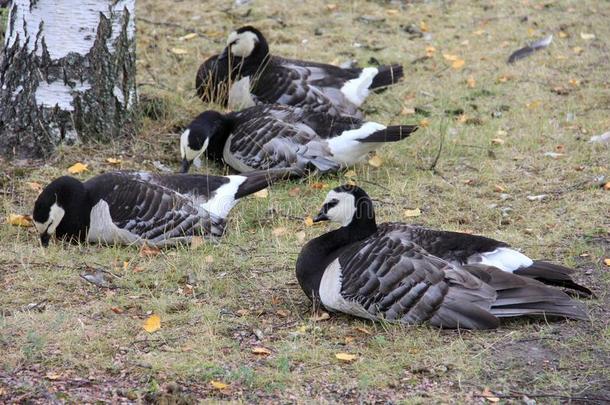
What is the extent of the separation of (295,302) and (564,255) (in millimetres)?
2040

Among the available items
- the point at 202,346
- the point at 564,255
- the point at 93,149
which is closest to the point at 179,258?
the point at 202,346

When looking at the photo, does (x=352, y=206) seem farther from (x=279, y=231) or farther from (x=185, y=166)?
(x=185, y=166)

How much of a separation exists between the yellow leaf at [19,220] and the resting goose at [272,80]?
308cm

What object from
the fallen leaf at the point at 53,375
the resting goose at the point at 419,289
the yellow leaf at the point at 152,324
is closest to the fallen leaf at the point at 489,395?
the resting goose at the point at 419,289

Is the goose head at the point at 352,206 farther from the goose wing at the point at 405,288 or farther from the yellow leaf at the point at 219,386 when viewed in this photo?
the yellow leaf at the point at 219,386

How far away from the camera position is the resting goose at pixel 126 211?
6.98 m

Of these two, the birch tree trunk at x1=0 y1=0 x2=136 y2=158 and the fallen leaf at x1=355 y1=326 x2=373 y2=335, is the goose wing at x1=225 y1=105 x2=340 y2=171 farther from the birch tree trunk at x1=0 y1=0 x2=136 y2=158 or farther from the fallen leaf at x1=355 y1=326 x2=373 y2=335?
the fallen leaf at x1=355 y1=326 x2=373 y2=335

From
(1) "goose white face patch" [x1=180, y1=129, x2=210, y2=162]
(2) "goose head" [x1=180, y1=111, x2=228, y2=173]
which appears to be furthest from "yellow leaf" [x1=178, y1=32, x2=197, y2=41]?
(1) "goose white face patch" [x1=180, y1=129, x2=210, y2=162]

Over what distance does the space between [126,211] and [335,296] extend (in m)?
2.03

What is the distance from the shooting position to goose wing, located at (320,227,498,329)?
221 inches

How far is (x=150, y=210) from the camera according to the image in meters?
7.15

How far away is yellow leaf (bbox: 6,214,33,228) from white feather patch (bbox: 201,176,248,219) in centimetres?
135

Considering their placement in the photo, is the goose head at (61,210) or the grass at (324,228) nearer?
the grass at (324,228)

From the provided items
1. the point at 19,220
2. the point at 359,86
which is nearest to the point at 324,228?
the point at 19,220
